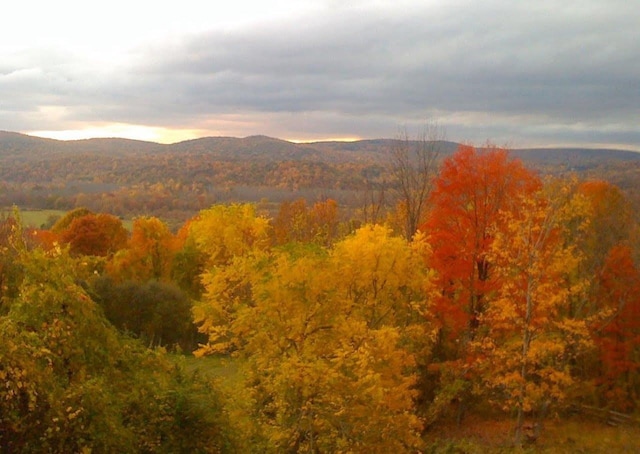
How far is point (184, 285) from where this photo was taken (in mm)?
40438

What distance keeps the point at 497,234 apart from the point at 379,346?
592 centimetres

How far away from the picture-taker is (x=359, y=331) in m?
14.6

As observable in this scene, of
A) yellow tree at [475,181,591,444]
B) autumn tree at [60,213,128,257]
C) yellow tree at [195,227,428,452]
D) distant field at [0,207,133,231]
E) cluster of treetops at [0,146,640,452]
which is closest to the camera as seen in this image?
cluster of treetops at [0,146,640,452]

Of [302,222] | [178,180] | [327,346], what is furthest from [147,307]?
[178,180]

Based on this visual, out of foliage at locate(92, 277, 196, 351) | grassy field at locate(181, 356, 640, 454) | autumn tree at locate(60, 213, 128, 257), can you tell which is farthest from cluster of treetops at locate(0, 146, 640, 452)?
autumn tree at locate(60, 213, 128, 257)

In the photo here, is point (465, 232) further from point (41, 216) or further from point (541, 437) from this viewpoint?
point (41, 216)

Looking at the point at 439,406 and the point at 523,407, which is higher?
the point at 523,407

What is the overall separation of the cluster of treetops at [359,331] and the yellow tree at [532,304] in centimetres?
10

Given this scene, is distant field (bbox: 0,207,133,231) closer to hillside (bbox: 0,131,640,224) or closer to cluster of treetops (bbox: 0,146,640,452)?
hillside (bbox: 0,131,640,224)

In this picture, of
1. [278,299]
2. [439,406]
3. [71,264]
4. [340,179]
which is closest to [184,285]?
[439,406]

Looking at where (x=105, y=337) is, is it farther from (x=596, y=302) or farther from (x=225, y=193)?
(x=225, y=193)

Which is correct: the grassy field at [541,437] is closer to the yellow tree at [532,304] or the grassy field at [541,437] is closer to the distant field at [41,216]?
the yellow tree at [532,304]

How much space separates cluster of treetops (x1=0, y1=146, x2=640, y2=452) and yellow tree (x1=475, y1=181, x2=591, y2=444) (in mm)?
99

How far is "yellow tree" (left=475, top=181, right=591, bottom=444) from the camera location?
17.3 metres
